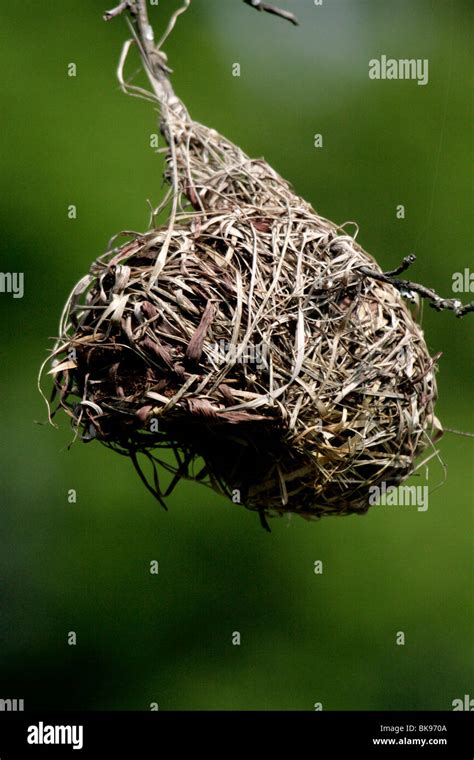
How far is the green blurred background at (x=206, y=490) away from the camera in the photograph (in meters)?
5.34

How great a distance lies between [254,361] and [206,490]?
116 inches

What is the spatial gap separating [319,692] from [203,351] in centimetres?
321

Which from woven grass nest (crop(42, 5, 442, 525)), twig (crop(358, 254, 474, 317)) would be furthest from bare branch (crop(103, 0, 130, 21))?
twig (crop(358, 254, 474, 317))

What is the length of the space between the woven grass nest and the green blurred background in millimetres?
2472

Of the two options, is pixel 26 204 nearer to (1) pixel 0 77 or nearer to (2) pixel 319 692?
(1) pixel 0 77

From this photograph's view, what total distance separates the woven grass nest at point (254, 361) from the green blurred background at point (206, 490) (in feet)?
8.11

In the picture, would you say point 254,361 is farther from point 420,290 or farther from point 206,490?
point 206,490

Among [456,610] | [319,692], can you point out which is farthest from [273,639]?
[456,610]

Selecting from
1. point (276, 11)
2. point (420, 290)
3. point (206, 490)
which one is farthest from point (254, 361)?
point (206, 490)

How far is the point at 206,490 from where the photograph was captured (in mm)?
5426

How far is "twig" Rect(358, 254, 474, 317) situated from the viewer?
2.39 metres

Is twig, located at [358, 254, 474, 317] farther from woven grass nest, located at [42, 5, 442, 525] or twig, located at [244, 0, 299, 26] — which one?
twig, located at [244, 0, 299, 26]

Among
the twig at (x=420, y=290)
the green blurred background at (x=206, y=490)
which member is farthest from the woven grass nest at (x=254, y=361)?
the green blurred background at (x=206, y=490)

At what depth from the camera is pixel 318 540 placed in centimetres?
546
